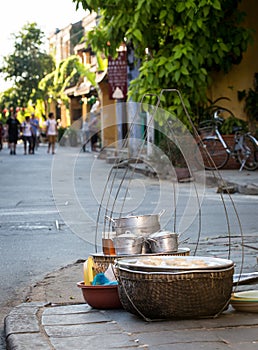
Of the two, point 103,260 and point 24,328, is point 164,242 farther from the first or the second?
point 24,328

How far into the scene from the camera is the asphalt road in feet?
25.9

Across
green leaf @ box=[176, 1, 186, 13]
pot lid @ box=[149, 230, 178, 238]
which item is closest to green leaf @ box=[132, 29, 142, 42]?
green leaf @ box=[176, 1, 186, 13]

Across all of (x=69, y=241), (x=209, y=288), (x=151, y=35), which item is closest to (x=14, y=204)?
(x=69, y=241)

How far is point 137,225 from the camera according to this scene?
671cm

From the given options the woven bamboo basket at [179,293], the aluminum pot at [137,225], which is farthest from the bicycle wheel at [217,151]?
the woven bamboo basket at [179,293]

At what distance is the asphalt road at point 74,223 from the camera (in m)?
7.89

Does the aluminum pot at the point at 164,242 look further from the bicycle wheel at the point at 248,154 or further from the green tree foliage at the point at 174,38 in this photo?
the bicycle wheel at the point at 248,154

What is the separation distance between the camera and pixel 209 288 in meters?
5.36

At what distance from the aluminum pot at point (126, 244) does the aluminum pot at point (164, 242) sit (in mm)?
125

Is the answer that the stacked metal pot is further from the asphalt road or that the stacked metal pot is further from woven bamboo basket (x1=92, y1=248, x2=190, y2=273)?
the asphalt road

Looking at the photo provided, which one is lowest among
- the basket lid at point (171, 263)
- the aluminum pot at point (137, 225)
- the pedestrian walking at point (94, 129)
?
the basket lid at point (171, 263)

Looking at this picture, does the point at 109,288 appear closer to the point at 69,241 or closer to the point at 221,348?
the point at 221,348

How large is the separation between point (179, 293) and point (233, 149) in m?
14.7

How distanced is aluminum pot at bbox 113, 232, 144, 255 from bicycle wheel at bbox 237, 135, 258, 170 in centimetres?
1320
